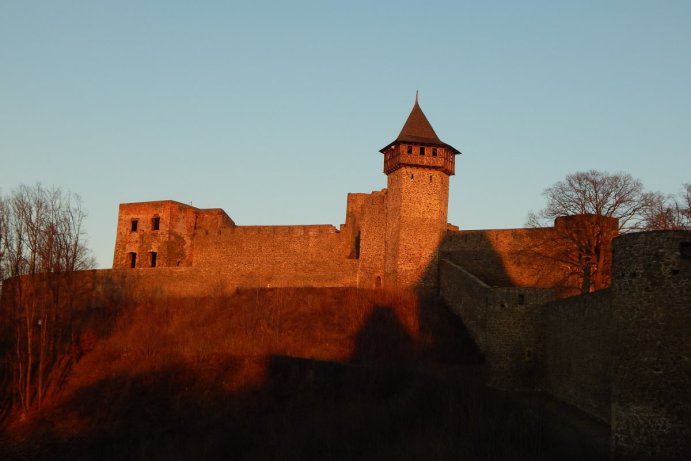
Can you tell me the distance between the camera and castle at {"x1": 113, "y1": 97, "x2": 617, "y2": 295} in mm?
36562

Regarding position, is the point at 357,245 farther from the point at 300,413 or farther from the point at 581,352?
the point at 581,352

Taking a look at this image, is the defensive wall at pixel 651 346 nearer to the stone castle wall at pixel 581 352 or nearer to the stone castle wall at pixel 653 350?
the stone castle wall at pixel 653 350

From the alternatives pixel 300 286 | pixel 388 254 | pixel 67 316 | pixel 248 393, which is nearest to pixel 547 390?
pixel 248 393

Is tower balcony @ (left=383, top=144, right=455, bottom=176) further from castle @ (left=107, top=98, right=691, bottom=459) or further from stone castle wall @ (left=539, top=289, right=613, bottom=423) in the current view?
stone castle wall @ (left=539, top=289, right=613, bottom=423)

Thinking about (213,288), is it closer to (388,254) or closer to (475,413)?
(388,254)

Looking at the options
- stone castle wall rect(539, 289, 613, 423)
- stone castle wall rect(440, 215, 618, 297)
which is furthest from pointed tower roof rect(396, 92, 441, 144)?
stone castle wall rect(539, 289, 613, 423)

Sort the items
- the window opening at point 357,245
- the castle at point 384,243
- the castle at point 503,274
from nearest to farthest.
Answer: the castle at point 503,274 < the castle at point 384,243 < the window opening at point 357,245

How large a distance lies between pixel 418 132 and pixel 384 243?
5562mm

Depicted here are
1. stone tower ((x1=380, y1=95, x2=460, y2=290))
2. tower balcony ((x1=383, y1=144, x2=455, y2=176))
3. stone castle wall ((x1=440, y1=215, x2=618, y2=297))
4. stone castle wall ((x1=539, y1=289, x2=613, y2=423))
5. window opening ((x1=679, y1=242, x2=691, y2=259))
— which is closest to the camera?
window opening ((x1=679, y1=242, x2=691, y2=259))

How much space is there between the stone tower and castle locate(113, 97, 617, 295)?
5 cm

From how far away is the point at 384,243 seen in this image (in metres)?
40.2

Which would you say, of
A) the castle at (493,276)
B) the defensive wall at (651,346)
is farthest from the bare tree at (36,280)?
the defensive wall at (651,346)

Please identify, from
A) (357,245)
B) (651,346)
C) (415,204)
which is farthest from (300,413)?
(357,245)

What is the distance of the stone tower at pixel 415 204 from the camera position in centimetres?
3850
